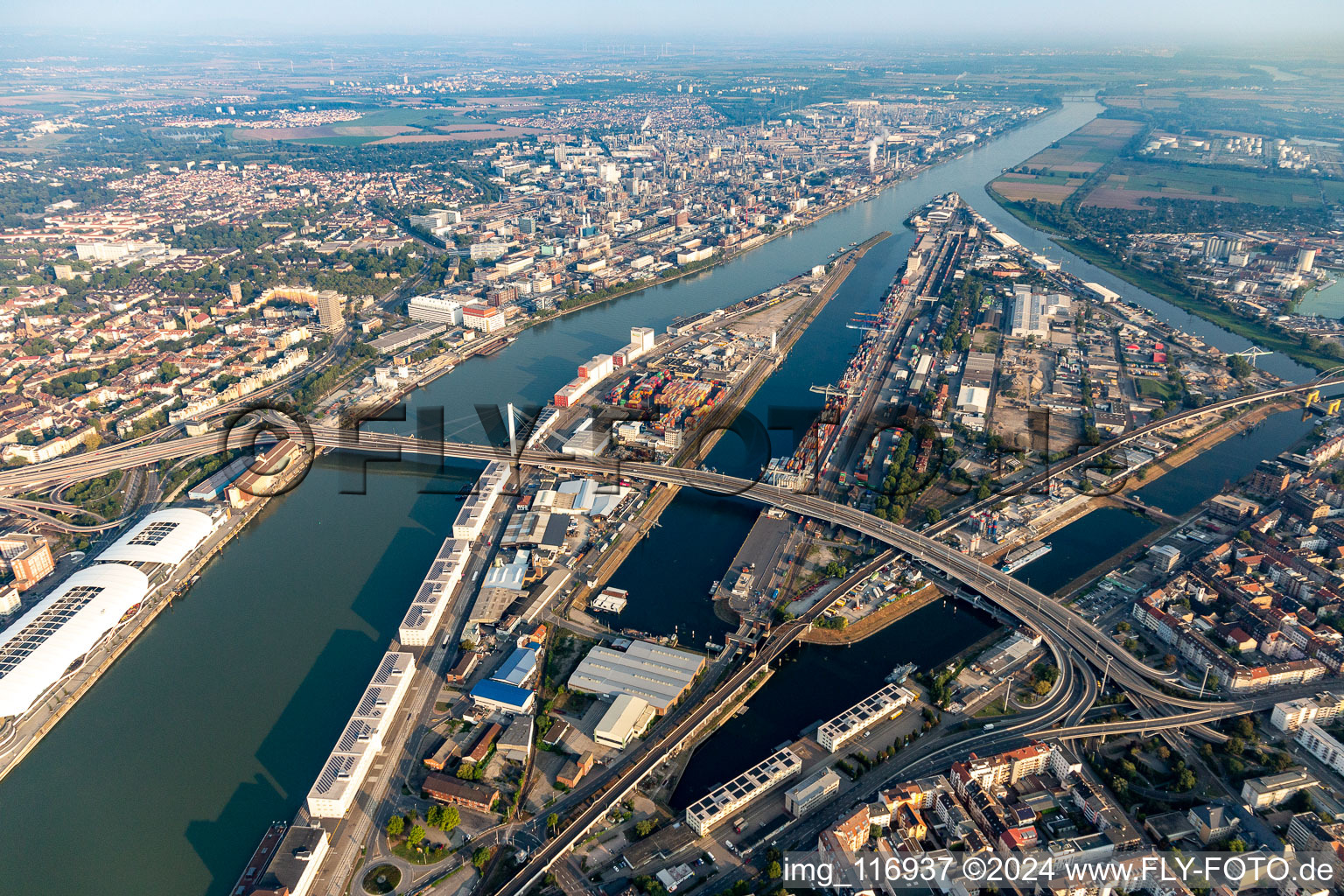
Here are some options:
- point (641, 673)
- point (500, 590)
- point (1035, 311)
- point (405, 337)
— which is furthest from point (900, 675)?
point (405, 337)

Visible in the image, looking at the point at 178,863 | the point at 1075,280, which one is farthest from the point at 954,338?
the point at 178,863

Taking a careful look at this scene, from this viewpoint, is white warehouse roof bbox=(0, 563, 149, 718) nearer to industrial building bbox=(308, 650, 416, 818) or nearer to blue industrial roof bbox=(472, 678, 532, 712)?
industrial building bbox=(308, 650, 416, 818)

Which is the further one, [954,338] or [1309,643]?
[954,338]

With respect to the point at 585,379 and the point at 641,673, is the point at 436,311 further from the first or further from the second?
the point at 641,673

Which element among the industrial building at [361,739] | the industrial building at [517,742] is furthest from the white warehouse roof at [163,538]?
the industrial building at [517,742]

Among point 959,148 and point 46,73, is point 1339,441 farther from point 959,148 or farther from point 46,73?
point 46,73

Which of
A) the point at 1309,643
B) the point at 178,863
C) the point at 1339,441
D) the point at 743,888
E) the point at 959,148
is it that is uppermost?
the point at 959,148

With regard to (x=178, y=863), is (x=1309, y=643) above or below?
above
